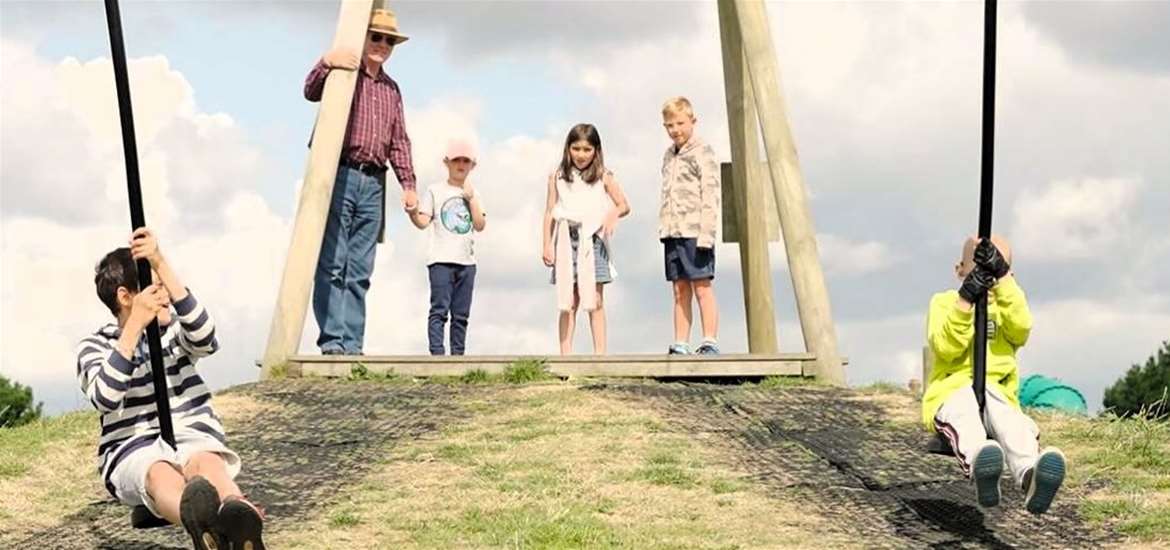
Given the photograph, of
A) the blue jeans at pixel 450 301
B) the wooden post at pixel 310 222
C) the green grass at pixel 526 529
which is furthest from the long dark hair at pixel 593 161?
the green grass at pixel 526 529

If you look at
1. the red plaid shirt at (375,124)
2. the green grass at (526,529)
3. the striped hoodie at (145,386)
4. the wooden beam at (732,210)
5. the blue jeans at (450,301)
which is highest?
the red plaid shirt at (375,124)

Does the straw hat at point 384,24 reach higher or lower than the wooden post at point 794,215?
higher

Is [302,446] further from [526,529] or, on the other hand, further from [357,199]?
[357,199]

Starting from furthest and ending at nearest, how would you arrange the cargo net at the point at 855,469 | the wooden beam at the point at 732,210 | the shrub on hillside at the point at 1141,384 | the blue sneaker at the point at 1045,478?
the shrub on hillside at the point at 1141,384, the wooden beam at the point at 732,210, the cargo net at the point at 855,469, the blue sneaker at the point at 1045,478

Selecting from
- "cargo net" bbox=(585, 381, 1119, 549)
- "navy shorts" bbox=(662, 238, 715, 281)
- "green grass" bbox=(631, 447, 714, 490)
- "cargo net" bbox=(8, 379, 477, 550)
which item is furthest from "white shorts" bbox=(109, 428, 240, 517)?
"navy shorts" bbox=(662, 238, 715, 281)

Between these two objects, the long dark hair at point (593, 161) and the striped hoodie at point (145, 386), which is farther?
the long dark hair at point (593, 161)

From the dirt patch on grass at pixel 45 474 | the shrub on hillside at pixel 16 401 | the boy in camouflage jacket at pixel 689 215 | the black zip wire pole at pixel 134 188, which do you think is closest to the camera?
the black zip wire pole at pixel 134 188

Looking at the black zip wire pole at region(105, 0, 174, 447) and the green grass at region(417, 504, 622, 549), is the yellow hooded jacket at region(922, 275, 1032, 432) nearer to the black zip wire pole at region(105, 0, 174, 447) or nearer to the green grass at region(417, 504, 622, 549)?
the green grass at region(417, 504, 622, 549)

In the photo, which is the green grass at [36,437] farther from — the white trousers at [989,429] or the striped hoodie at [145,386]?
the white trousers at [989,429]

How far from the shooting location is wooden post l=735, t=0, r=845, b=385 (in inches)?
411

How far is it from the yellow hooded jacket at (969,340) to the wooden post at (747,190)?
554cm

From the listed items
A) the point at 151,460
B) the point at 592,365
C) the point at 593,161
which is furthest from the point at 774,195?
the point at 151,460

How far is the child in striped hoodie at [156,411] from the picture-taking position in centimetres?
529

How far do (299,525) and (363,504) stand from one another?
40 cm
